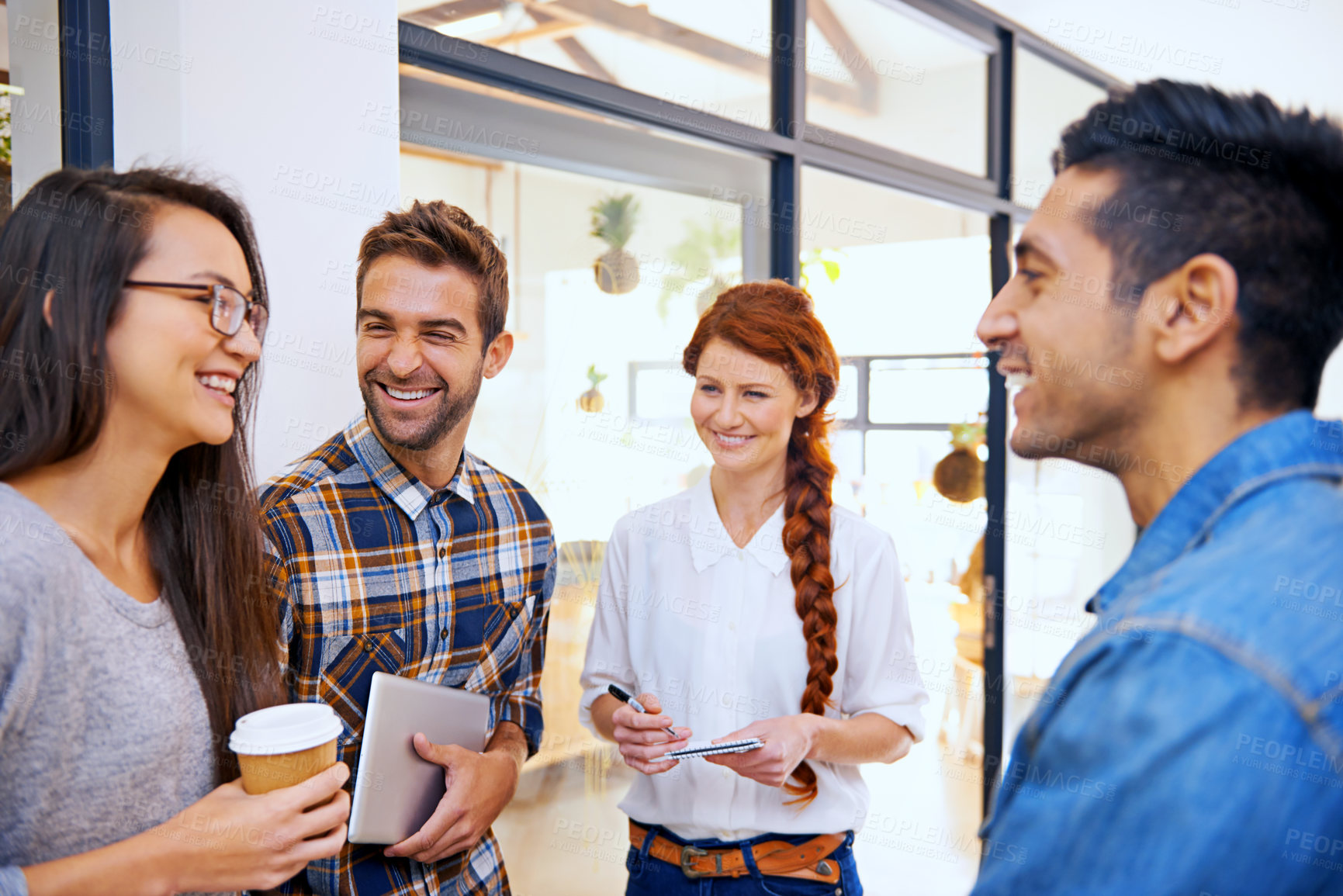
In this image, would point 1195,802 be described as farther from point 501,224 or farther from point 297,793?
point 501,224

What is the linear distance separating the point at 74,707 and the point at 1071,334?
108 cm

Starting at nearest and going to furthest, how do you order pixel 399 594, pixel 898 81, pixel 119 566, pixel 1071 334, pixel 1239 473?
pixel 1239 473 → pixel 1071 334 → pixel 119 566 → pixel 399 594 → pixel 898 81

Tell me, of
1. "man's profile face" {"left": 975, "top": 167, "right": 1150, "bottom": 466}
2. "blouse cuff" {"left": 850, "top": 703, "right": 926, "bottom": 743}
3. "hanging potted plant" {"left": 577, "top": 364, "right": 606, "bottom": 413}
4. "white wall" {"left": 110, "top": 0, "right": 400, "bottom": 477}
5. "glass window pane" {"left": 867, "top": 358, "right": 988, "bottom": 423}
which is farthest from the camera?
"glass window pane" {"left": 867, "top": 358, "right": 988, "bottom": 423}

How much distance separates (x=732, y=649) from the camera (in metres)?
1.73

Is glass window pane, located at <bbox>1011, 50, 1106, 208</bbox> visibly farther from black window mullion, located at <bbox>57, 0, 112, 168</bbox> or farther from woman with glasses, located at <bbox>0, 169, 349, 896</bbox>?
woman with glasses, located at <bbox>0, 169, 349, 896</bbox>

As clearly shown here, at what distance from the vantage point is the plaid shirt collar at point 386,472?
1.50m

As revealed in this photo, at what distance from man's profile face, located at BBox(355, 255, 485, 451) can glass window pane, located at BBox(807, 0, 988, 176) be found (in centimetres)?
194

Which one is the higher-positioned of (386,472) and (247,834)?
(386,472)

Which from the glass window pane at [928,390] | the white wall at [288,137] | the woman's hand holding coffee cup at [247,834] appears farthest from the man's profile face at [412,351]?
the glass window pane at [928,390]

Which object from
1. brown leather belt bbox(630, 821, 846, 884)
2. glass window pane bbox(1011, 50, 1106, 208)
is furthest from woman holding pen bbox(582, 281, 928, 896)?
glass window pane bbox(1011, 50, 1106, 208)

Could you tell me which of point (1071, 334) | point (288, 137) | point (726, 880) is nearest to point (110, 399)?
point (288, 137)

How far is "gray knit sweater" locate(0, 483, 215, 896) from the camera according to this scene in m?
0.88

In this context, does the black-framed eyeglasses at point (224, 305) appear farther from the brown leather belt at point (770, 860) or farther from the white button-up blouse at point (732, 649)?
the brown leather belt at point (770, 860)

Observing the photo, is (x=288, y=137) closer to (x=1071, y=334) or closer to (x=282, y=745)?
(x=282, y=745)
